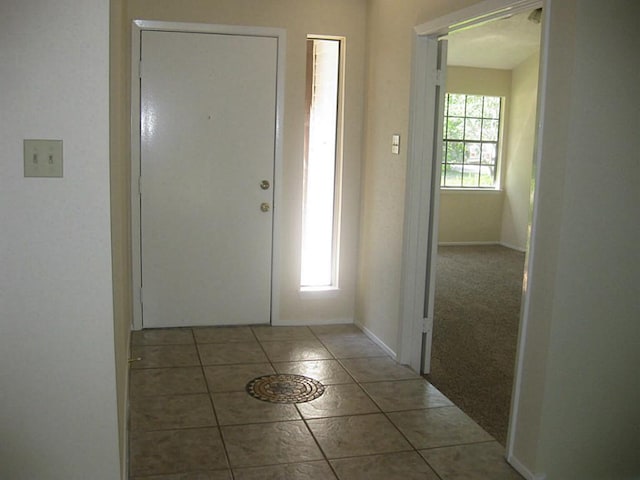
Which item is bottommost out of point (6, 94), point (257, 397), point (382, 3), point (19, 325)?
point (257, 397)

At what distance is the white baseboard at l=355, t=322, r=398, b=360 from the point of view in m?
Answer: 4.02

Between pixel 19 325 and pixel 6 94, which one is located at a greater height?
pixel 6 94

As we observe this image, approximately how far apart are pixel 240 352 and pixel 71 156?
88.4 inches

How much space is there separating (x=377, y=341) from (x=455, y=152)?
507cm

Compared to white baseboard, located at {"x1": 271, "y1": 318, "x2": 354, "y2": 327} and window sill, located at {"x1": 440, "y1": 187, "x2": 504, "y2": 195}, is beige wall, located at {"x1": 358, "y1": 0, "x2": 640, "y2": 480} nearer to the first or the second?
white baseboard, located at {"x1": 271, "y1": 318, "x2": 354, "y2": 327}

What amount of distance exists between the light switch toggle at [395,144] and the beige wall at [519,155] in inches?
188

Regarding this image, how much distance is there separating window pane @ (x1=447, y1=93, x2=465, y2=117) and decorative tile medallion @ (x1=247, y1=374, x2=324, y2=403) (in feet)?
19.1

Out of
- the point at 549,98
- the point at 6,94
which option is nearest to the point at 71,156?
the point at 6,94

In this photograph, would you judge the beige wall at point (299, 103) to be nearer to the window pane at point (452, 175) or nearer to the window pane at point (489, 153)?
the window pane at point (452, 175)

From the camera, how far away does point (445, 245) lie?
340 inches

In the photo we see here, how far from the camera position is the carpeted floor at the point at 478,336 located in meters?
3.46

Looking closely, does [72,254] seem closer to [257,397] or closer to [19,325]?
[19,325]

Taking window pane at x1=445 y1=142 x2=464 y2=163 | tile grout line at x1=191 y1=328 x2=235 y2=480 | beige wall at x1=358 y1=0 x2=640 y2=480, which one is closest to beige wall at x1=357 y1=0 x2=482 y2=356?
tile grout line at x1=191 y1=328 x2=235 y2=480

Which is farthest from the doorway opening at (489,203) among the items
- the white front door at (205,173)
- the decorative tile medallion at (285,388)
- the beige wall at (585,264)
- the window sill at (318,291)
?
the beige wall at (585,264)
